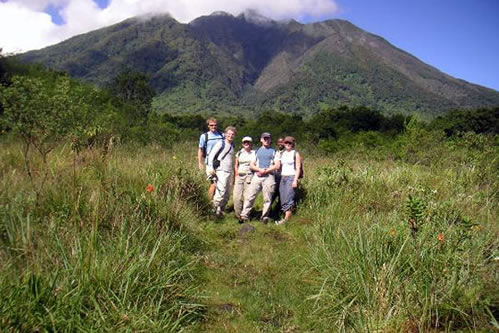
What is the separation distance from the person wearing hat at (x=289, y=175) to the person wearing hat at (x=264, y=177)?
160 mm

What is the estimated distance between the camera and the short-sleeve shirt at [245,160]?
6.54 metres

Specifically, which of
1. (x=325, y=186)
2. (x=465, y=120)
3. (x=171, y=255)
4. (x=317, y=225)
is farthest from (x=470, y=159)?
(x=465, y=120)

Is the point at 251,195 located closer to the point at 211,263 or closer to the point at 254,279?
the point at 211,263

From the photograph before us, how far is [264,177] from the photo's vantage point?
633 centimetres

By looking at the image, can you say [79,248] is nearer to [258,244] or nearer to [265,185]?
[258,244]

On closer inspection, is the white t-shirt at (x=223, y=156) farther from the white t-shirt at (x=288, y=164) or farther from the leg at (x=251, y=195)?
the white t-shirt at (x=288, y=164)

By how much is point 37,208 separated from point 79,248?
0.91 metres

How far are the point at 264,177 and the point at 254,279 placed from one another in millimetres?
2663

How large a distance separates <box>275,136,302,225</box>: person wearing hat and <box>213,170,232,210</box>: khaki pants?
36.7 inches

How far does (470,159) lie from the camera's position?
6.81 m

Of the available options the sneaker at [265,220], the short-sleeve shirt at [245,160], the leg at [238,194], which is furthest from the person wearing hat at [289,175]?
the leg at [238,194]

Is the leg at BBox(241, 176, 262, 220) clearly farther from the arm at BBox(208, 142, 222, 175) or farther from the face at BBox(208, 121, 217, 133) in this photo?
the face at BBox(208, 121, 217, 133)

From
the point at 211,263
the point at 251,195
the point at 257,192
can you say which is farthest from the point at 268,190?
the point at 211,263

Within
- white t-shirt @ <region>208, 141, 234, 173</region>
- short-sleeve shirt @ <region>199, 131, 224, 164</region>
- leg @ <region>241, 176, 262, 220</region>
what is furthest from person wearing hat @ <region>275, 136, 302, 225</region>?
short-sleeve shirt @ <region>199, 131, 224, 164</region>
